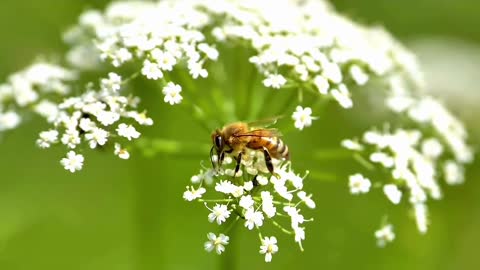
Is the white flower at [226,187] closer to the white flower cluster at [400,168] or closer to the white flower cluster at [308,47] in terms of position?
the white flower cluster at [308,47]

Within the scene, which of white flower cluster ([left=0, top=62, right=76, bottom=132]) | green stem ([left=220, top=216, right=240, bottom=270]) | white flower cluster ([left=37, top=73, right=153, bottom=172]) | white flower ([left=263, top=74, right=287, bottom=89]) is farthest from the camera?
white flower cluster ([left=0, top=62, right=76, bottom=132])

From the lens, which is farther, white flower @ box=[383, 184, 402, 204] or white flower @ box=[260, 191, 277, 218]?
white flower @ box=[383, 184, 402, 204]

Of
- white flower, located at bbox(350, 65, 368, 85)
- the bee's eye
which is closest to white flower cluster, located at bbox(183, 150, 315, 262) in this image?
the bee's eye

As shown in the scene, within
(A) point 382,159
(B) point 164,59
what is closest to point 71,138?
(B) point 164,59

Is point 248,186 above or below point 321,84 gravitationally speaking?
below

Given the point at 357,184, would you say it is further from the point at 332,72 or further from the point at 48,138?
the point at 48,138

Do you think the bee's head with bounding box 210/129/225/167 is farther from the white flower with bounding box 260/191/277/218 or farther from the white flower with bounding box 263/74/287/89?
the white flower with bounding box 263/74/287/89
